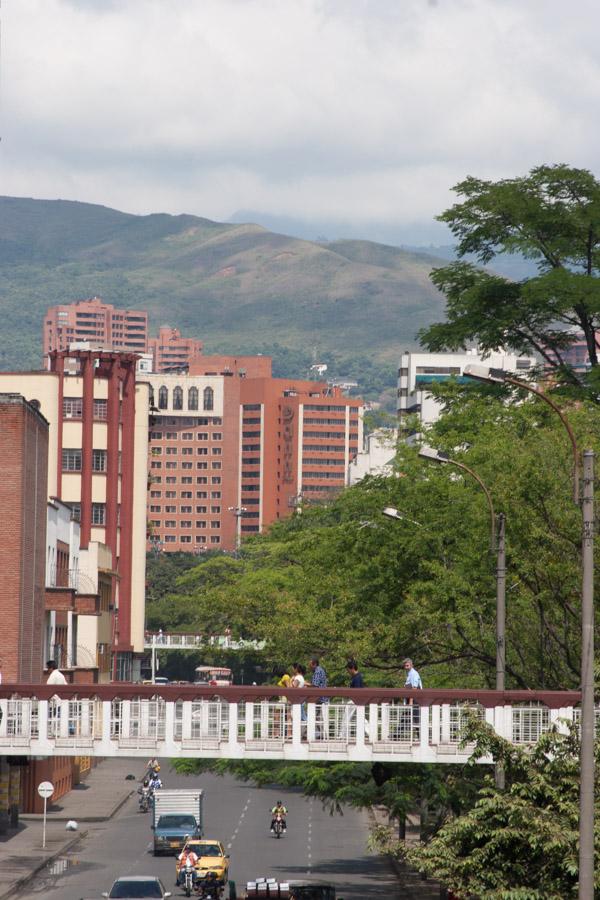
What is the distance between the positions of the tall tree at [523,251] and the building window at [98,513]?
55.5m

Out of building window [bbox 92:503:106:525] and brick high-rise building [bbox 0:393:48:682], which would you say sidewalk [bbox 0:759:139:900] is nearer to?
brick high-rise building [bbox 0:393:48:682]

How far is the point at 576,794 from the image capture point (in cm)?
2997

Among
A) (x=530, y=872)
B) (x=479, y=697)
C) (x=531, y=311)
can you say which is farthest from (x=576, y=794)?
(x=531, y=311)

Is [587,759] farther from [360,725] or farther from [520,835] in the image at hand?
[360,725]

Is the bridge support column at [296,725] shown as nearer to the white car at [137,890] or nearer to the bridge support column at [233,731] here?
the bridge support column at [233,731]

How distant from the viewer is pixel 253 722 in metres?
40.1

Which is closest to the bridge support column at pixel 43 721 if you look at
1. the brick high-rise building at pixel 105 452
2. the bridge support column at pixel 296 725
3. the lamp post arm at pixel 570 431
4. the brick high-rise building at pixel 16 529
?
the bridge support column at pixel 296 725

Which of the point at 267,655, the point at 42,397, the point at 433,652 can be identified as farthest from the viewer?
the point at 42,397

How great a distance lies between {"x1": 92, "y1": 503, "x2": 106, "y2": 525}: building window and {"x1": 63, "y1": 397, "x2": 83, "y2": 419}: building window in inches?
240

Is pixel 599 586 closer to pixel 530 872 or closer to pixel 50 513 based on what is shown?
pixel 530 872

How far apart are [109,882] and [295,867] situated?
6885 mm

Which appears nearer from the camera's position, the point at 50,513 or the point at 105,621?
the point at 50,513

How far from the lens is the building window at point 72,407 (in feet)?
395

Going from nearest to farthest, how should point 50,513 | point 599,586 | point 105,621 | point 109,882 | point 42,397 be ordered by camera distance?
point 599,586
point 109,882
point 50,513
point 105,621
point 42,397
